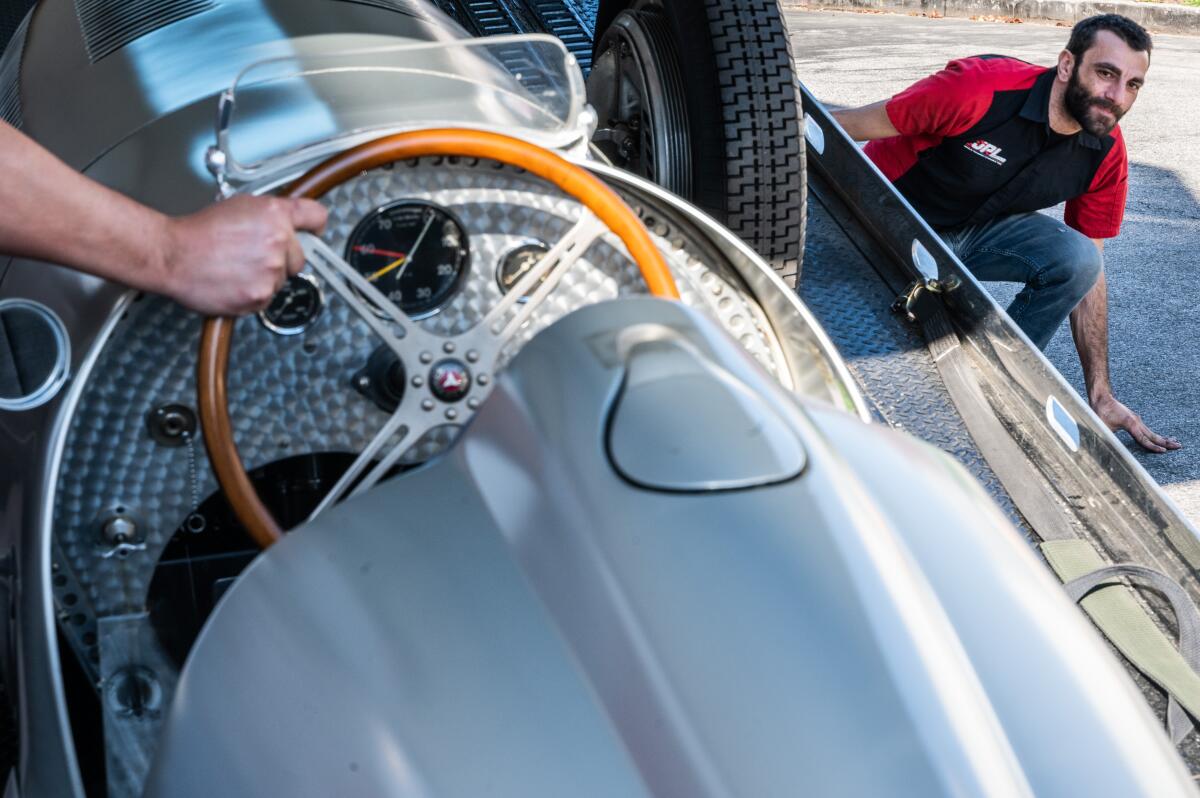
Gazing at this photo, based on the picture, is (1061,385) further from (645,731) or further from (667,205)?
(645,731)

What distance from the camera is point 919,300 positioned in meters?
2.77

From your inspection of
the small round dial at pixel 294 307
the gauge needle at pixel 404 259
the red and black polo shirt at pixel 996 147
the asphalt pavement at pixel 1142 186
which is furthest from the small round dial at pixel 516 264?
the red and black polo shirt at pixel 996 147

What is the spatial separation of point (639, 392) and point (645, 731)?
0.93ft

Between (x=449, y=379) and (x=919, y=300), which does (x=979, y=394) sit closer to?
(x=919, y=300)

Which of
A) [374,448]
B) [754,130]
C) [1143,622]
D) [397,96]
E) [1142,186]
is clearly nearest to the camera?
[374,448]

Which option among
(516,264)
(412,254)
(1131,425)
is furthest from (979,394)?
(412,254)

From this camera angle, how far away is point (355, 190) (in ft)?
4.89

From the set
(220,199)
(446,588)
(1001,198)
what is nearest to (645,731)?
(446,588)

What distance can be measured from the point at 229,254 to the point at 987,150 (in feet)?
9.03

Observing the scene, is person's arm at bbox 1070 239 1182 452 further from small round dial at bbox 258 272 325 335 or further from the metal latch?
small round dial at bbox 258 272 325 335

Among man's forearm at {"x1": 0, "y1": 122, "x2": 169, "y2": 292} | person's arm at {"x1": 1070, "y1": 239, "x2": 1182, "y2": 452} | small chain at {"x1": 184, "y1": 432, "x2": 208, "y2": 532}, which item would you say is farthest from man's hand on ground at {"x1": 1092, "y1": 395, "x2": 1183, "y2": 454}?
man's forearm at {"x1": 0, "y1": 122, "x2": 169, "y2": 292}

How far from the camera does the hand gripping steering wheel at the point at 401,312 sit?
1394mm

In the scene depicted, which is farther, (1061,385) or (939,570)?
(1061,385)

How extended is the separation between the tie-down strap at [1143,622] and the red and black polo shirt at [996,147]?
5.60 ft
